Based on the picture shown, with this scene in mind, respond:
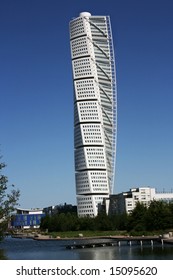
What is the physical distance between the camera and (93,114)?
66.3 metres

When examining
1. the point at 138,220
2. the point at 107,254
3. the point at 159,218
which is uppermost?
the point at 159,218

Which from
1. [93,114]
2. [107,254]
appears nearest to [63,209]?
[93,114]

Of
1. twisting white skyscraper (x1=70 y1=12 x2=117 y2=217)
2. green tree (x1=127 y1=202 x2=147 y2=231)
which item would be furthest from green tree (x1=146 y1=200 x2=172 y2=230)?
twisting white skyscraper (x1=70 y1=12 x2=117 y2=217)

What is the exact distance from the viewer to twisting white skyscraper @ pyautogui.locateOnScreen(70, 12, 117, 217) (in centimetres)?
6656

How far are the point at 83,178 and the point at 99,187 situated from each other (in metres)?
2.72

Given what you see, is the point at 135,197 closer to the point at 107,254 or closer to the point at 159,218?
the point at 159,218

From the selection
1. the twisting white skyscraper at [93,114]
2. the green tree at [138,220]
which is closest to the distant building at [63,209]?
the twisting white skyscraper at [93,114]

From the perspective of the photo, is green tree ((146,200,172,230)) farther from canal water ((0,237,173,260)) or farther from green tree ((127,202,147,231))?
canal water ((0,237,173,260))

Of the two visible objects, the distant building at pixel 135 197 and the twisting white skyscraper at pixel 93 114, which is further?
the twisting white skyscraper at pixel 93 114

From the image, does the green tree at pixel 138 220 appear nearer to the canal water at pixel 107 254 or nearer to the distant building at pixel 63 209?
the canal water at pixel 107 254

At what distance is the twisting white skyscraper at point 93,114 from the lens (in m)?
66.6

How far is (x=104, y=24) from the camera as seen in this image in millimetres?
72125

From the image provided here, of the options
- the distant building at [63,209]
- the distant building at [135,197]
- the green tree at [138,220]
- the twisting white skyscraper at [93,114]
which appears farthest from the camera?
the distant building at [63,209]
